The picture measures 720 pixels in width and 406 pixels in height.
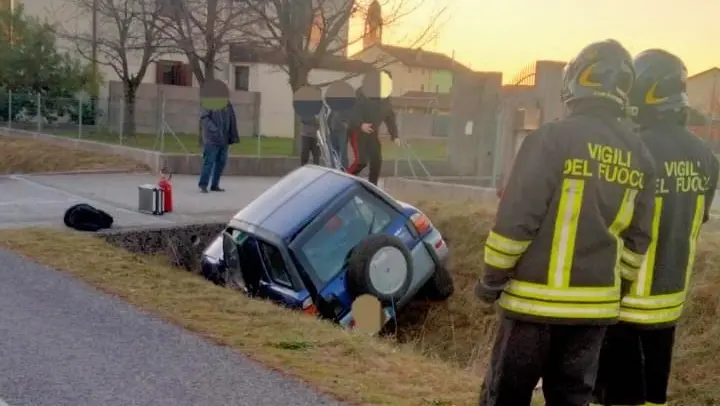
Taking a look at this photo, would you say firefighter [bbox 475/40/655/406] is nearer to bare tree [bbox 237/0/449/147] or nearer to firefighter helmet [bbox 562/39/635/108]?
firefighter helmet [bbox 562/39/635/108]

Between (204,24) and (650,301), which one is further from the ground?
(204,24)

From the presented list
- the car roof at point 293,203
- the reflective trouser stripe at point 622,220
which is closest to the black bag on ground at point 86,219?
the car roof at point 293,203

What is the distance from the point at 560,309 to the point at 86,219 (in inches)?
276

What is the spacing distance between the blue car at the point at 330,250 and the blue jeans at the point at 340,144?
4.81 metres

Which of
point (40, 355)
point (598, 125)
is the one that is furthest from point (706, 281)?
point (40, 355)

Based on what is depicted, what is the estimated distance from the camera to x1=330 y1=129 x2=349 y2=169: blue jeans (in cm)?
1270

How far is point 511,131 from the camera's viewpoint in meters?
11.8

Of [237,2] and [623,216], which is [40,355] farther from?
[237,2]

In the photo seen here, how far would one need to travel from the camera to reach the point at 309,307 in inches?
269

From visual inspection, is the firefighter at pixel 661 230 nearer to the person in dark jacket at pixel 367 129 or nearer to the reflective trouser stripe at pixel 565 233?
the reflective trouser stripe at pixel 565 233

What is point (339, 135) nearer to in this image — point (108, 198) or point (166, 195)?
point (166, 195)

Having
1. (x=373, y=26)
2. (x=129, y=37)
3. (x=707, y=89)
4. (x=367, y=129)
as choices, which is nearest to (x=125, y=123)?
(x=373, y=26)

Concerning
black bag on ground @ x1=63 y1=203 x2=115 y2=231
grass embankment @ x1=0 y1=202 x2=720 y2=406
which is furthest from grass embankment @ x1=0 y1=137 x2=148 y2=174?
grass embankment @ x1=0 y1=202 x2=720 y2=406

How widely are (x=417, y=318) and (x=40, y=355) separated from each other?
14.0 feet
